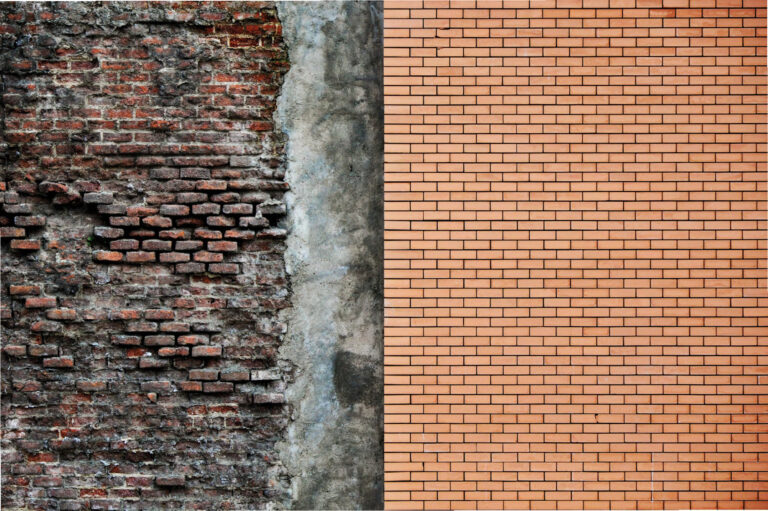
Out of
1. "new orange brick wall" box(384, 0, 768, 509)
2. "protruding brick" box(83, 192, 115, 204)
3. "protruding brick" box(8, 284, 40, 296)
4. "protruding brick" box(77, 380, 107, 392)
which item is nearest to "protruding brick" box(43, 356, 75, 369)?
"protruding brick" box(77, 380, 107, 392)

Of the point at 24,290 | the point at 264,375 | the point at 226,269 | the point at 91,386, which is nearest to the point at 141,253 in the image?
the point at 226,269

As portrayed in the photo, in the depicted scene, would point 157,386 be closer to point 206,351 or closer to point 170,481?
point 206,351

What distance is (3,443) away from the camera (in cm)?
361

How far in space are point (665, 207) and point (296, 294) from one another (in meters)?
2.43

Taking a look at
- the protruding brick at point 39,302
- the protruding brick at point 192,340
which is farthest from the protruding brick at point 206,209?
the protruding brick at point 39,302

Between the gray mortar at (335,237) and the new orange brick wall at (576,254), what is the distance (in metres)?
0.26

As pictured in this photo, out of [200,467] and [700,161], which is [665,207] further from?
[200,467]

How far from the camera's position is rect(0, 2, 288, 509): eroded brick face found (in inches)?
142

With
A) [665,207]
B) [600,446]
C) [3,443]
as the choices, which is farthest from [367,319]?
[3,443]

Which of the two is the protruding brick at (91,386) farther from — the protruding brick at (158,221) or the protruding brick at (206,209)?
the protruding brick at (206,209)

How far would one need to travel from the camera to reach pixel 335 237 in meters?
3.67

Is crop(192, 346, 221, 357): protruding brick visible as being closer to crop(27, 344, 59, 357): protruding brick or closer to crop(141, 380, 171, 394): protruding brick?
crop(141, 380, 171, 394): protruding brick

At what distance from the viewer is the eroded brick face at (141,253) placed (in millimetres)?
3600

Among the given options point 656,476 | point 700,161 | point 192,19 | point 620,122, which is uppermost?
point 192,19
